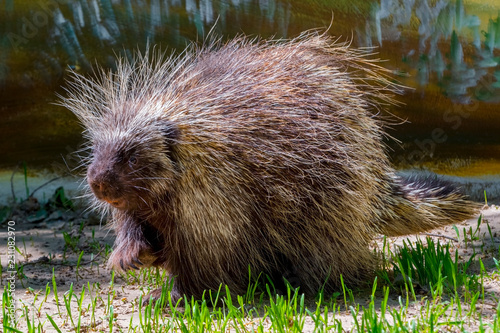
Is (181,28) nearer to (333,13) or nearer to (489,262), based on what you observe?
(333,13)

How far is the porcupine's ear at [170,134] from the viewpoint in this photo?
9.00 ft

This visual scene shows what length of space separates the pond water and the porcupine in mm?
1803

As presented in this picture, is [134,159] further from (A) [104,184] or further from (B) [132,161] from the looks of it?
(A) [104,184]

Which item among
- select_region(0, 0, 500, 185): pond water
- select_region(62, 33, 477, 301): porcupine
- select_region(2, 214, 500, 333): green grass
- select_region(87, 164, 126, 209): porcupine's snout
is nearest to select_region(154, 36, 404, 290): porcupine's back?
select_region(62, 33, 477, 301): porcupine

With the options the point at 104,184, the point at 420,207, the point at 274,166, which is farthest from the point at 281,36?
the point at 104,184

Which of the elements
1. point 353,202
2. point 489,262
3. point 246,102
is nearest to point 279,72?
point 246,102

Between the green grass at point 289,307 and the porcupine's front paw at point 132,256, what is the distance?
17 cm

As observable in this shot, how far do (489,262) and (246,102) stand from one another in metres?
1.64

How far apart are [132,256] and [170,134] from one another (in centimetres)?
61

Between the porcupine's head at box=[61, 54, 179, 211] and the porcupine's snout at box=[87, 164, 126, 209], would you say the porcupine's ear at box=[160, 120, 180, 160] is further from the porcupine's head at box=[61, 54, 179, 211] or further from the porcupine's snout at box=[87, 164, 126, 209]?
the porcupine's snout at box=[87, 164, 126, 209]

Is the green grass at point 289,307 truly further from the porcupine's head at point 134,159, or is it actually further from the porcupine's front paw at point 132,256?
the porcupine's head at point 134,159

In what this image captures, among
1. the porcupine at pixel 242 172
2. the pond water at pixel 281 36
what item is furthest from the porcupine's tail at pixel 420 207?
A: the pond water at pixel 281 36

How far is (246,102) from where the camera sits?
9.55ft

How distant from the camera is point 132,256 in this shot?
291cm
